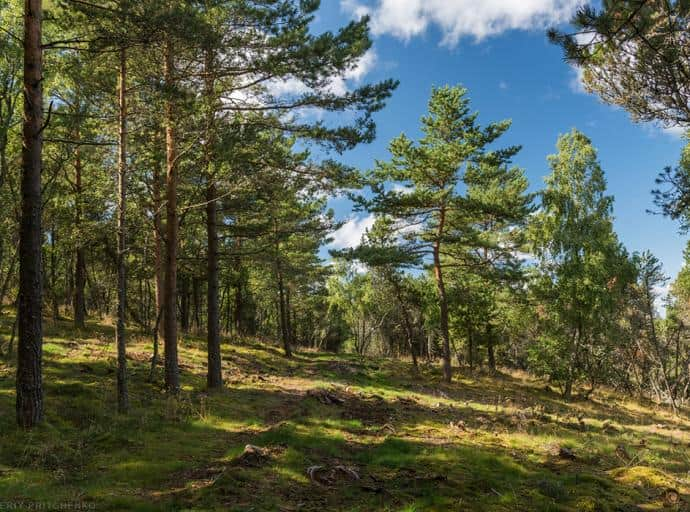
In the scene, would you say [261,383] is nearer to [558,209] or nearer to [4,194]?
[4,194]

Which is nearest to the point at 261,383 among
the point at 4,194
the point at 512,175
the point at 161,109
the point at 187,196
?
the point at 187,196

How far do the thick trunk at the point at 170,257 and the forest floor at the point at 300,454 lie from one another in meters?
0.76

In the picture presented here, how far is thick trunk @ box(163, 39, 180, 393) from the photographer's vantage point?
11555 mm

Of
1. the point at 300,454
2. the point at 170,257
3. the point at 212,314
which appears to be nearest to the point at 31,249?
the point at 170,257

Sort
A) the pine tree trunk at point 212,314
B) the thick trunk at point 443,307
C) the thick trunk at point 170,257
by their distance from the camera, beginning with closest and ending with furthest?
the thick trunk at point 170,257 < the pine tree trunk at point 212,314 < the thick trunk at point 443,307

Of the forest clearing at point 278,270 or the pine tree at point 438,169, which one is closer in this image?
the forest clearing at point 278,270

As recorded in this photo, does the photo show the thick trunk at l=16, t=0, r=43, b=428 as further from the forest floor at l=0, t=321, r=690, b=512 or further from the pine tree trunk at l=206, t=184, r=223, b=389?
the pine tree trunk at l=206, t=184, r=223, b=389

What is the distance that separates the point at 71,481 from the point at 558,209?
2413 centimetres

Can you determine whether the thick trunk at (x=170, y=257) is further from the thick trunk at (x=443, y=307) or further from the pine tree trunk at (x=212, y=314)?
the thick trunk at (x=443, y=307)

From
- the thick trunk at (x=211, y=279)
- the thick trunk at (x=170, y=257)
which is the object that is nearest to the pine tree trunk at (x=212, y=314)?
the thick trunk at (x=211, y=279)

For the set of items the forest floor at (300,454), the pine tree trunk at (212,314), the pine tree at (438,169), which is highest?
the pine tree at (438,169)

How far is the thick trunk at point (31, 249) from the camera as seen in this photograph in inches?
297

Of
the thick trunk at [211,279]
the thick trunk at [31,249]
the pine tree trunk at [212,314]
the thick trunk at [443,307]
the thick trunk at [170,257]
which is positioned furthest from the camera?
the thick trunk at [443,307]

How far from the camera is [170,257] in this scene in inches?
473
